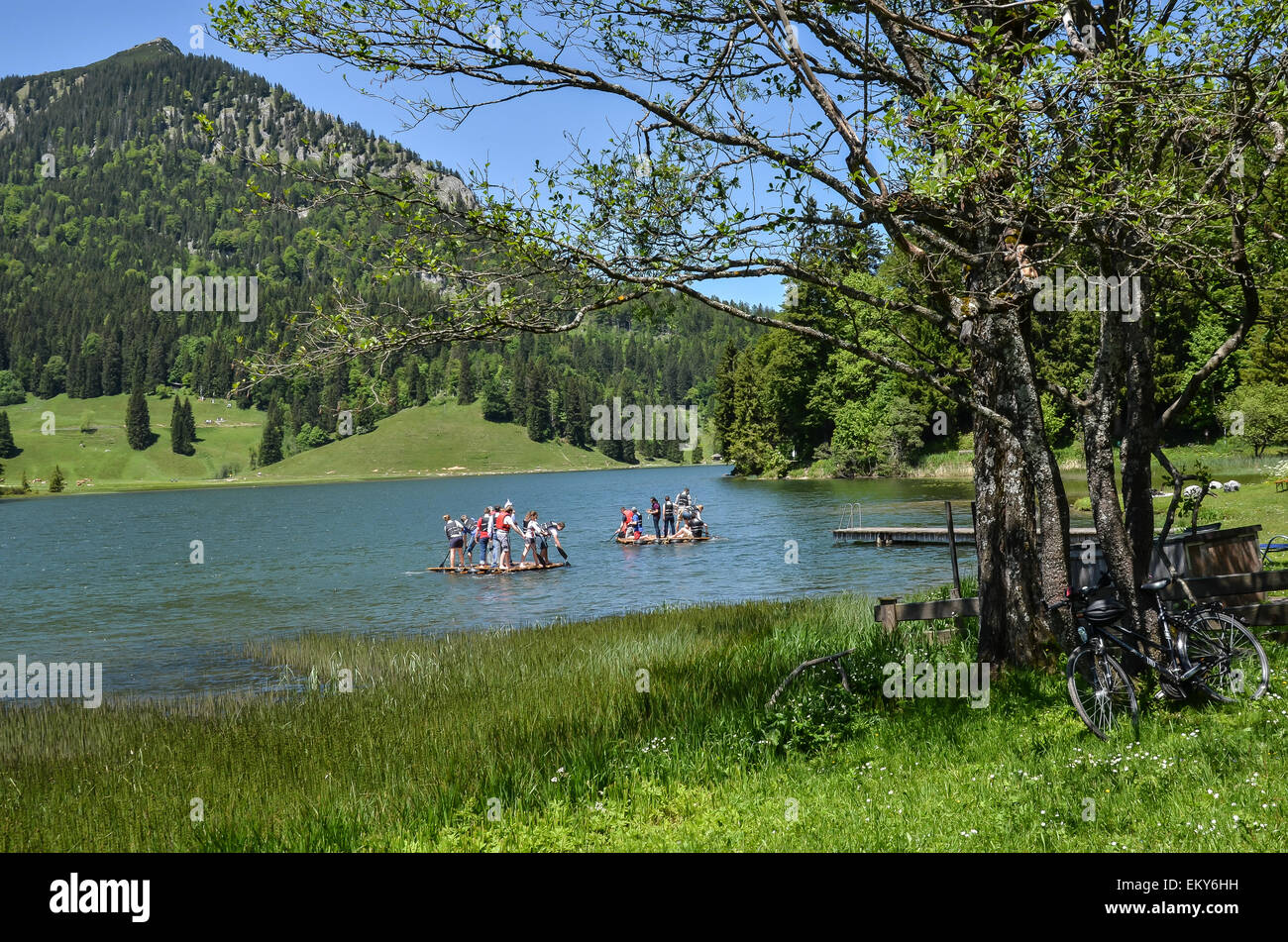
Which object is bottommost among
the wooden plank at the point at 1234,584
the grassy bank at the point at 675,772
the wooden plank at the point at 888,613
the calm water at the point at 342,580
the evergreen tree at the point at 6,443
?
the calm water at the point at 342,580

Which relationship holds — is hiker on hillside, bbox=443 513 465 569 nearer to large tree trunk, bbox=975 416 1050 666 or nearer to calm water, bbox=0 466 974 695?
calm water, bbox=0 466 974 695

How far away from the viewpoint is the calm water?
23891mm

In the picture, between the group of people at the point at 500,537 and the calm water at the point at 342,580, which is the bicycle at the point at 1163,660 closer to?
the calm water at the point at 342,580

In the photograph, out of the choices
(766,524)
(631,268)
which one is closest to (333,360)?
(631,268)

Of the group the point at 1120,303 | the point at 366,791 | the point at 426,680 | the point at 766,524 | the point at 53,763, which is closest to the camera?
the point at 366,791

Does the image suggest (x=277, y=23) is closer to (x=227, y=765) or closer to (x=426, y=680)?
(x=227, y=765)

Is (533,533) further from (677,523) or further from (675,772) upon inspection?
(675,772)

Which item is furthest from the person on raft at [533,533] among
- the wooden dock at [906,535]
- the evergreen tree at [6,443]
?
the evergreen tree at [6,443]

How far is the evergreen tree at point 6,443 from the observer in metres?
185

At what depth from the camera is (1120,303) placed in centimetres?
951

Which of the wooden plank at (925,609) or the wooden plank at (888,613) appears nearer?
the wooden plank at (925,609)

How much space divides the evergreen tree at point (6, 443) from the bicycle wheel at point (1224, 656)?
21931 cm

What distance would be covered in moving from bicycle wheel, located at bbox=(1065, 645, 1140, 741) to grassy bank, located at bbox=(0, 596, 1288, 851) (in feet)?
0.49
